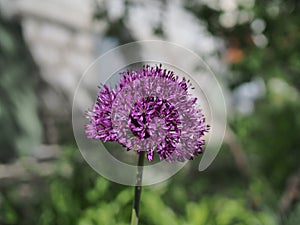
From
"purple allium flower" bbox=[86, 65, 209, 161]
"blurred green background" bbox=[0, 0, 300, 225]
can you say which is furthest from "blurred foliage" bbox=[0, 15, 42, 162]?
"purple allium flower" bbox=[86, 65, 209, 161]

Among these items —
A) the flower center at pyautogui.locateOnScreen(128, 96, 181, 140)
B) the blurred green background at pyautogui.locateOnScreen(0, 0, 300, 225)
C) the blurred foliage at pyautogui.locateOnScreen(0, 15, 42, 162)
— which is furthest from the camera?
the blurred foliage at pyautogui.locateOnScreen(0, 15, 42, 162)

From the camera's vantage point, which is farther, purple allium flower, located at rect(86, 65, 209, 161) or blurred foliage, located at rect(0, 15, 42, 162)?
blurred foliage, located at rect(0, 15, 42, 162)

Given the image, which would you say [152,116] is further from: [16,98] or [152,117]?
[16,98]

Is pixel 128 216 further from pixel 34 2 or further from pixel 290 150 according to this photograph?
pixel 34 2

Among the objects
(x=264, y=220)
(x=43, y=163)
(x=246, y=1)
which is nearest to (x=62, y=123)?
(x=43, y=163)

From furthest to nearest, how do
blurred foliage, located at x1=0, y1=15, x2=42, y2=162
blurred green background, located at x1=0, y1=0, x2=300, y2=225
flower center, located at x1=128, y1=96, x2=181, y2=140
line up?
blurred foliage, located at x1=0, y1=15, x2=42, y2=162 < blurred green background, located at x1=0, y1=0, x2=300, y2=225 < flower center, located at x1=128, y1=96, x2=181, y2=140

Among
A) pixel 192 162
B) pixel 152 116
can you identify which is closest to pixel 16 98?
pixel 192 162

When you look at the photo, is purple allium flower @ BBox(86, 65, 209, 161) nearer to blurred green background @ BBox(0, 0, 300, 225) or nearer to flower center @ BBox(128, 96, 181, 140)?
flower center @ BBox(128, 96, 181, 140)
